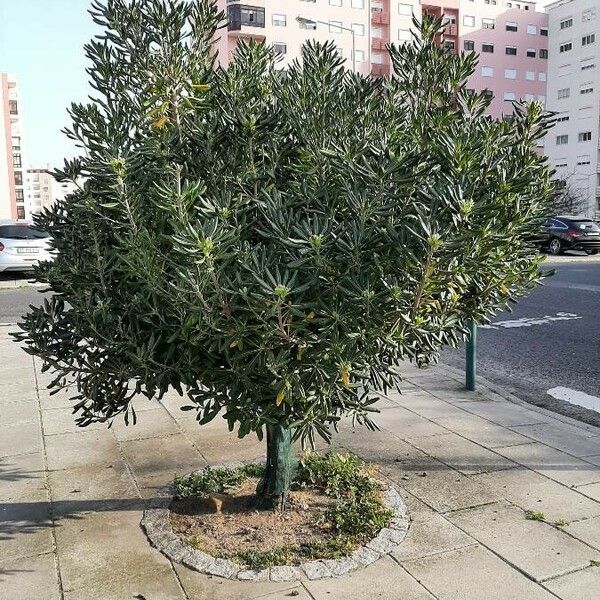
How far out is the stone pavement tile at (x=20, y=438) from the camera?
521 centimetres

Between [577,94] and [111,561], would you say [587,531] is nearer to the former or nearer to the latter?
[111,561]

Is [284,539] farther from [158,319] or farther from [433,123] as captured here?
[433,123]

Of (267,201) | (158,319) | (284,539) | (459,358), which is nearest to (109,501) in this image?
(284,539)

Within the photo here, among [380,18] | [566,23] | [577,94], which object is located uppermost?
[566,23]

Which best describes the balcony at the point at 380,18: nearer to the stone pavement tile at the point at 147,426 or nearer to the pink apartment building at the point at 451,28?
the pink apartment building at the point at 451,28

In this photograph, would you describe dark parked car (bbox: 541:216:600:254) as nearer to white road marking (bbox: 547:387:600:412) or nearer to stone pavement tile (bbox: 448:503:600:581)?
white road marking (bbox: 547:387:600:412)

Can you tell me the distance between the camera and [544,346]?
950 cm

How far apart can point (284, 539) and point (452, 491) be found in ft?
4.17

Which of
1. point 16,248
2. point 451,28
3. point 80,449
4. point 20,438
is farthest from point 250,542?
point 451,28

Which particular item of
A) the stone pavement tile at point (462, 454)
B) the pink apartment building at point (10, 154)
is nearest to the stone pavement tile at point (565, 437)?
the stone pavement tile at point (462, 454)

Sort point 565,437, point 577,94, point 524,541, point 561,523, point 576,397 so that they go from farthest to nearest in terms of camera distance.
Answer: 1. point 577,94
2. point 576,397
3. point 565,437
4. point 561,523
5. point 524,541

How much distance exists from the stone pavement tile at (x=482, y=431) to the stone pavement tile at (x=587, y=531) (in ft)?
4.37

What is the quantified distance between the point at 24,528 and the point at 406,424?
3.23 metres

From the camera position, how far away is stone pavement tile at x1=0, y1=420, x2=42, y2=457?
17.1 ft
